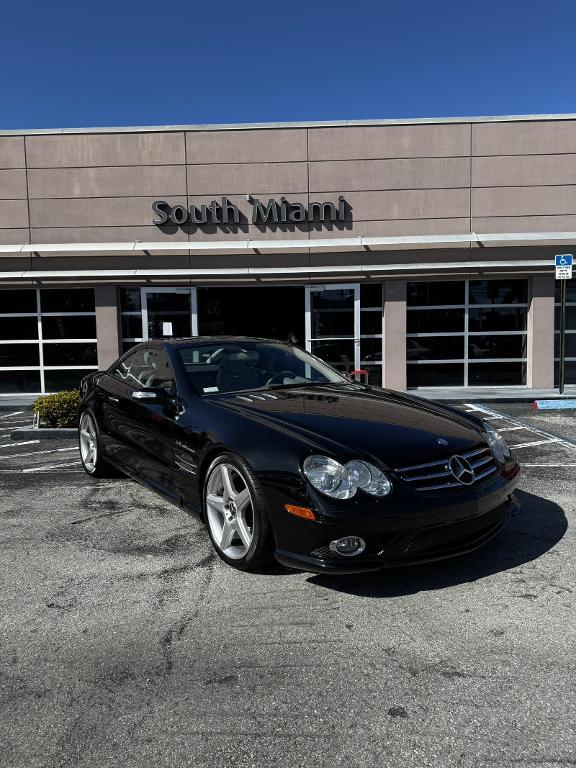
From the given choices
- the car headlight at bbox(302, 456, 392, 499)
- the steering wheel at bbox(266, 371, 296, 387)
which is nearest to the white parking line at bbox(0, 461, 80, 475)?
the steering wheel at bbox(266, 371, 296, 387)

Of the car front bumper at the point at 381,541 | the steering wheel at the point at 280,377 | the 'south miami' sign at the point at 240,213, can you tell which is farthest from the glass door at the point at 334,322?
the car front bumper at the point at 381,541

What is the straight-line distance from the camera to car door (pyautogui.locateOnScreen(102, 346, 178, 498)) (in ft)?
13.8

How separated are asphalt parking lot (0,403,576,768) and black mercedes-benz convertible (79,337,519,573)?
27cm

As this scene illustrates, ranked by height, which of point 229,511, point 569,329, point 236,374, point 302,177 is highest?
point 302,177

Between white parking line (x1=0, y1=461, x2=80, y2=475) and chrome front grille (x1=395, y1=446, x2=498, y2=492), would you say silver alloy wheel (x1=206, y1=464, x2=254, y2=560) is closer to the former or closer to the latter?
chrome front grille (x1=395, y1=446, x2=498, y2=492)

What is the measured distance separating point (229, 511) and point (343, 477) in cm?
A: 87

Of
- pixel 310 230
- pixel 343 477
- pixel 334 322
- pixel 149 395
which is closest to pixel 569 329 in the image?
pixel 334 322

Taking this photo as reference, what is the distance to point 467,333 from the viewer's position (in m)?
13.7

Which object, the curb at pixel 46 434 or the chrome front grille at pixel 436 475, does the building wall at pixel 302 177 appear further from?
the chrome front grille at pixel 436 475

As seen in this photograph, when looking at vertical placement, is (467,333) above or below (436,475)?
above

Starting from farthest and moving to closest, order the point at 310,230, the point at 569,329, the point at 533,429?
1. the point at 569,329
2. the point at 310,230
3. the point at 533,429

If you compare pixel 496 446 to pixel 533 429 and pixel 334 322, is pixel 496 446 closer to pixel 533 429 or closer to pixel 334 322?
pixel 533 429

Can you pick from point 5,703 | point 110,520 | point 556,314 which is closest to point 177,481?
point 110,520

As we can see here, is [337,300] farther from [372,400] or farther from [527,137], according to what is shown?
[372,400]
